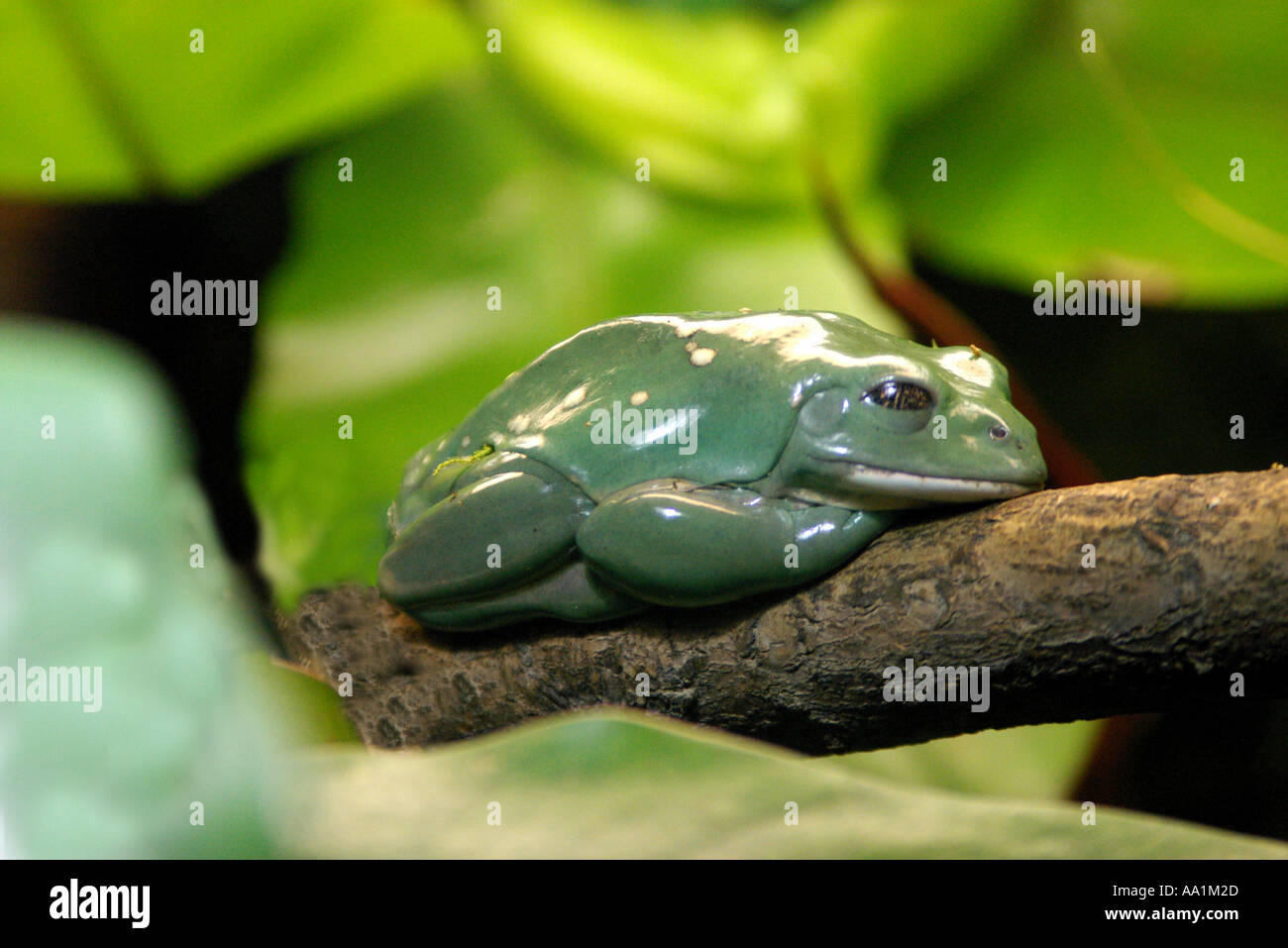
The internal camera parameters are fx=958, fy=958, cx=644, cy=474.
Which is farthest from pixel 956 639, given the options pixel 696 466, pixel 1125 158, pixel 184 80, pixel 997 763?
pixel 184 80

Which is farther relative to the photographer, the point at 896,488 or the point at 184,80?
the point at 184,80

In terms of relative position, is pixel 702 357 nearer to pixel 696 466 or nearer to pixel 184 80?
pixel 696 466

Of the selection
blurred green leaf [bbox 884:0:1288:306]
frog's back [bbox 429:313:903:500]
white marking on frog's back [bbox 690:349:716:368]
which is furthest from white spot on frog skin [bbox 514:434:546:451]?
blurred green leaf [bbox 884:0:1288:306]

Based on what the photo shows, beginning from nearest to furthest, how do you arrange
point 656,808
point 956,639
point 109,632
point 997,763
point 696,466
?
point 109,632
point 656,808
point 956,639
point 696,466
point 997,763

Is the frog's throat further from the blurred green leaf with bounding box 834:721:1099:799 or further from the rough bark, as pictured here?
the blurred green leaf with bounding box 834:721:1099:799

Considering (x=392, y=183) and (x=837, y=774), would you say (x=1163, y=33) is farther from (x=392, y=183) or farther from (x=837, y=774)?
(x=837, y=774)

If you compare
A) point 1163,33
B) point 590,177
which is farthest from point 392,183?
point 1163,33
